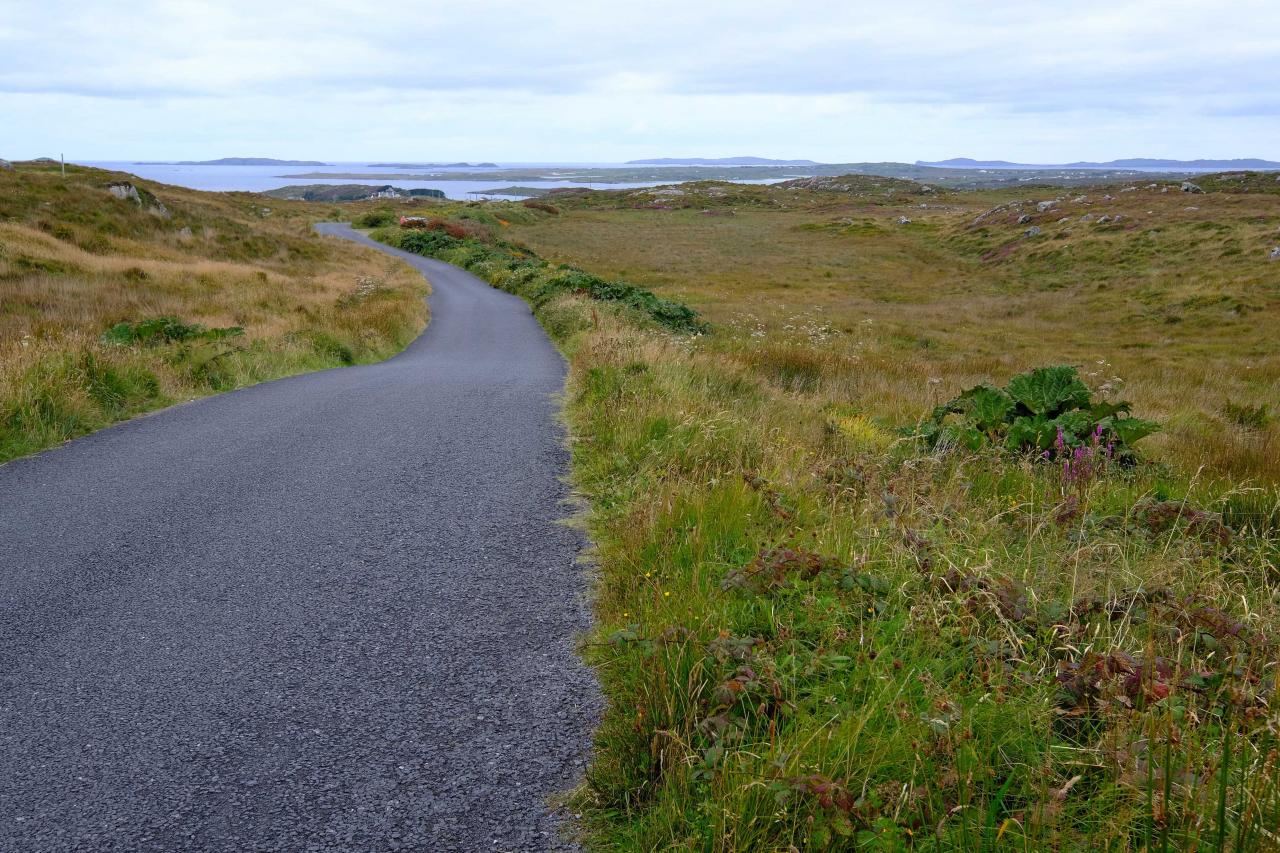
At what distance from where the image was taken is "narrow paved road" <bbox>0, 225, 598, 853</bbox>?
298 cm

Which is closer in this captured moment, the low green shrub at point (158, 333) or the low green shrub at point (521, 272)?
the low green shrub at point (158, 333)

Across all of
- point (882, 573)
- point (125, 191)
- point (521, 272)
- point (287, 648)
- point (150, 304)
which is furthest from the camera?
point (125, 191)

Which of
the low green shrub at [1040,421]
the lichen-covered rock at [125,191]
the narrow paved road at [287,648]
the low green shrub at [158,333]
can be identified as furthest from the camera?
the lichen-covered rock at [125,191]

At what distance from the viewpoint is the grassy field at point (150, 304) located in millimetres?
9250

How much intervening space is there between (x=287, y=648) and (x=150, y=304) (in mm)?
19835

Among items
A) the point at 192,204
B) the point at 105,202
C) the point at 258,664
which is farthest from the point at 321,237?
the point at 258,664

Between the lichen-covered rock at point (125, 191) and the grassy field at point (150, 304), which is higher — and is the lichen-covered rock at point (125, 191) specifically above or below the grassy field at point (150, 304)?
above

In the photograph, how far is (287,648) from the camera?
4.16m

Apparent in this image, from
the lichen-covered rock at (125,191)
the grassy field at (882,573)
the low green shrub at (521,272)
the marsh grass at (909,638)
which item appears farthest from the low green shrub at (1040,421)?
the lichen-covered rock at (125,191)

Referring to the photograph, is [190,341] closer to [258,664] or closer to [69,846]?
[258,664]

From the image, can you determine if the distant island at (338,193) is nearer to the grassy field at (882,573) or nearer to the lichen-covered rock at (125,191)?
the lichen-covered rock at (125,191)

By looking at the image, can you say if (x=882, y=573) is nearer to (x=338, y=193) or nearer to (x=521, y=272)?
(x=521, y=272)

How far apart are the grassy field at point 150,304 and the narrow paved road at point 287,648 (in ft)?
4.59

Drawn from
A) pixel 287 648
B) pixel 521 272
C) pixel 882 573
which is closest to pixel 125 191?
pixel 521 272
